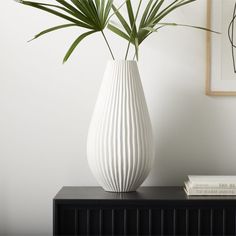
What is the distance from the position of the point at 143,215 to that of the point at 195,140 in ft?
1.74

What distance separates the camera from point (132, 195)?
2.00 m

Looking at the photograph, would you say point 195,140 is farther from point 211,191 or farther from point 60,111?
point 60,111

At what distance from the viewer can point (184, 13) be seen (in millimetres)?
2297

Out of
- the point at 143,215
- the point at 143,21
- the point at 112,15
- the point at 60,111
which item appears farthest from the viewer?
the point at 60,111

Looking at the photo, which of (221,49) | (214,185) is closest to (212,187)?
(214,185)

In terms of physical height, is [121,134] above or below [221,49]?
below

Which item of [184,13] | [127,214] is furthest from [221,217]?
[184,13]

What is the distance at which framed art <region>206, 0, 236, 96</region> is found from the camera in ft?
7.51

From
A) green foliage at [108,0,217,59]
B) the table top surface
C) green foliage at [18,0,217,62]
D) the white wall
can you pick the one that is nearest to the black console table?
the table top surface

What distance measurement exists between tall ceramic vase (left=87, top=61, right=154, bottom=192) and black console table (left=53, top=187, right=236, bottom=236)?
93 mm

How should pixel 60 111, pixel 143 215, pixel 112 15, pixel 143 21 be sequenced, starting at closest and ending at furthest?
pixel 143 215 < pixel 143 21 < pixel 112 15 < pixel 60 111

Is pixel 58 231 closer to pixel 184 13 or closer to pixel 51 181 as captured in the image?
pixel 51 181

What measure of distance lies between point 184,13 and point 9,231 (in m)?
1.28

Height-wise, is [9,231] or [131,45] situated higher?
[131,45]
